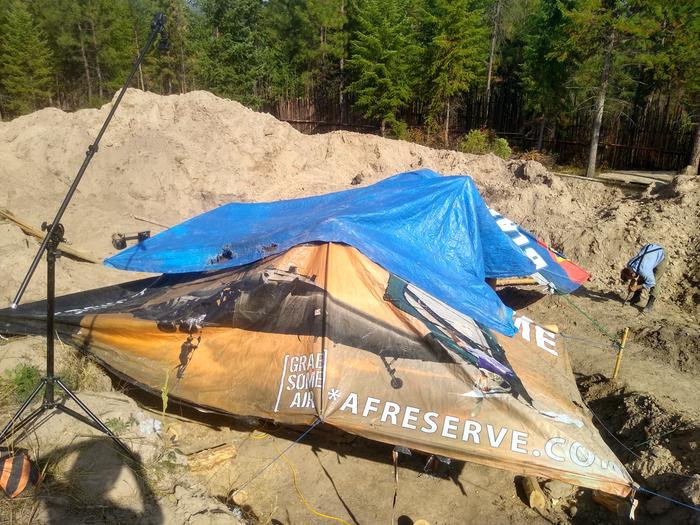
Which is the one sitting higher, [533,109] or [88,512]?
[533,109]

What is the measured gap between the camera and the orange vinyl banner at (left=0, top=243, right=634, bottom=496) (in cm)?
409

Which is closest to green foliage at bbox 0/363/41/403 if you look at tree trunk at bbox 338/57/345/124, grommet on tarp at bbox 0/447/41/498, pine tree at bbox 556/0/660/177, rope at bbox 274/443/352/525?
grommet on tarp at bbox 0/447/41/498

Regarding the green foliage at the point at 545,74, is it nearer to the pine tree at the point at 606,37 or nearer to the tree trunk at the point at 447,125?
the pine tree at the point at 606,37

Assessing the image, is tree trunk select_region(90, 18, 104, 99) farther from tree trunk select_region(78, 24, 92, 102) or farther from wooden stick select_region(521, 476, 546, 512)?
wooden stick select_region(521, 476, 546, 512)

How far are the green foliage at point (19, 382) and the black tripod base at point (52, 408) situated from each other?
47cm

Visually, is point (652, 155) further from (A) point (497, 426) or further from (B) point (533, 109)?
(A) point (497, 426)

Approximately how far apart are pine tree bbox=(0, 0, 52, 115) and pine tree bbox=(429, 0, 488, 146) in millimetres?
17825

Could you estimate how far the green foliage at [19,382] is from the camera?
4277 millimetres

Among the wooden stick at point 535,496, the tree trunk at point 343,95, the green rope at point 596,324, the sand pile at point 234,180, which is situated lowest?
the wooden stick at point 535,496

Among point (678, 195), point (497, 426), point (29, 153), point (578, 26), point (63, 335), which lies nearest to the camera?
point (497, 426)

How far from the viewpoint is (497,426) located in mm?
4121

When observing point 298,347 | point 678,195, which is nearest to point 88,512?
point 298,347

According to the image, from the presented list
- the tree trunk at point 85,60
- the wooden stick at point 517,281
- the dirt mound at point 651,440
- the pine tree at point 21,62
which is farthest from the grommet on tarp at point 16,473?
the tree trunk at point 85,60

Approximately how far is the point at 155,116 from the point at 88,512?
12.4 metres
